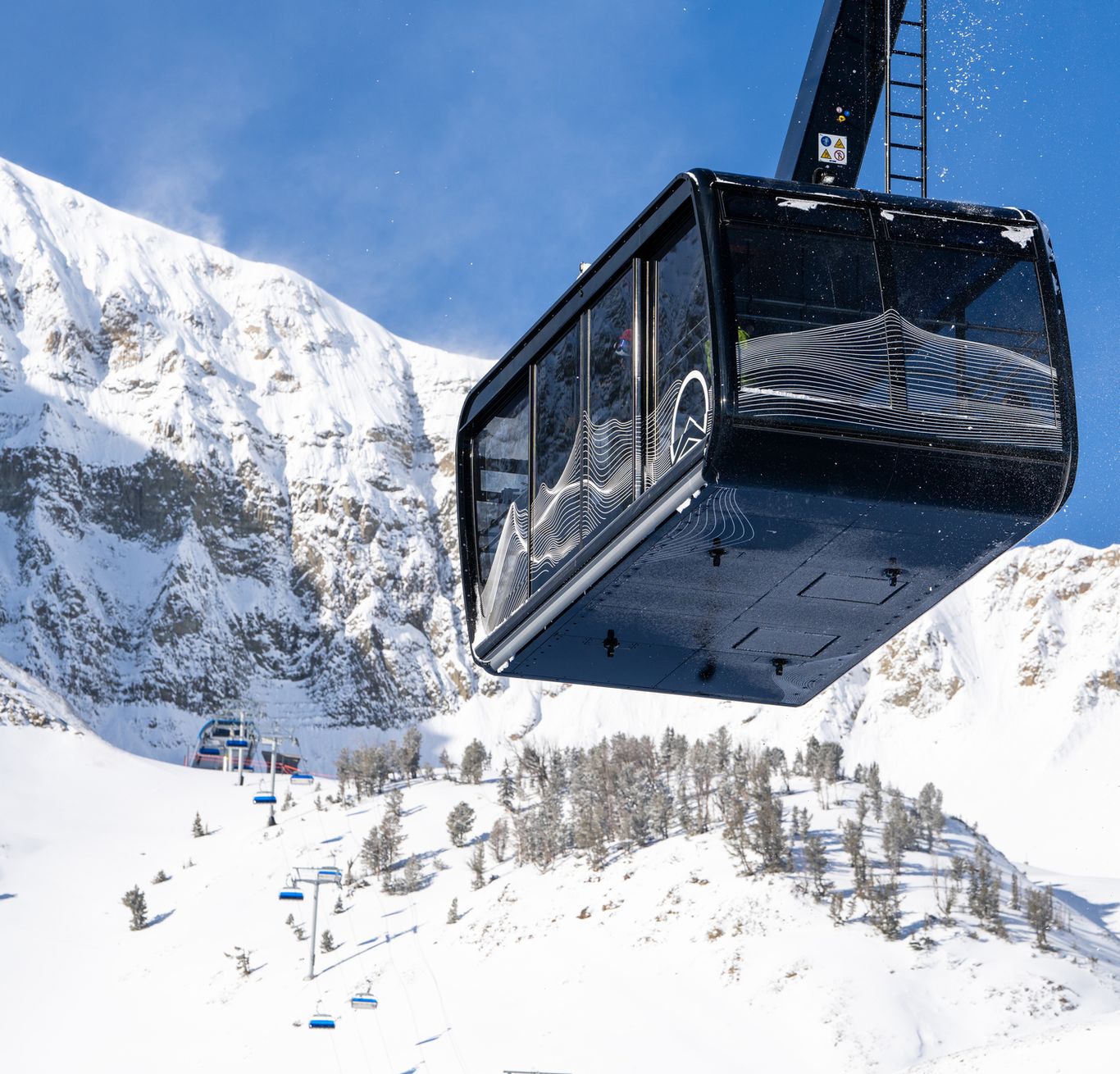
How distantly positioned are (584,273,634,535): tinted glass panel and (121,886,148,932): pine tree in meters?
68.4

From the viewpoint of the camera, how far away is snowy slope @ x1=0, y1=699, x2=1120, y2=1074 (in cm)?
5738

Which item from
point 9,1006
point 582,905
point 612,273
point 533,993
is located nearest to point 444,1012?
point 533,993

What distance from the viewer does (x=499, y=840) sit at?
8262 centimetres

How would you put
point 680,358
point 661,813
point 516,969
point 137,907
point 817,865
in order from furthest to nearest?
point 661,813 → point 137,907 → point 817,865 → point 516,969 → point 680,358

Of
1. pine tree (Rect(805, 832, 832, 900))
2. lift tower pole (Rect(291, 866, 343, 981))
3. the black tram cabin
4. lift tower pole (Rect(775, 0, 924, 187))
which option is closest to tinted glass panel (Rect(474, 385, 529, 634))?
the black tram cabin

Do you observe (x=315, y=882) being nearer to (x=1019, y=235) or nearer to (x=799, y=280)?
(x=1019, y=235)

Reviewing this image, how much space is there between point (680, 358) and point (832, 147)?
11.9 ft

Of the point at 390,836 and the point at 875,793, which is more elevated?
the point at 875,793

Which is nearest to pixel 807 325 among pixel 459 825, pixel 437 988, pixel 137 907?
pixel 437 988

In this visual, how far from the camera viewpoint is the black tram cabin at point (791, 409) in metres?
10.1

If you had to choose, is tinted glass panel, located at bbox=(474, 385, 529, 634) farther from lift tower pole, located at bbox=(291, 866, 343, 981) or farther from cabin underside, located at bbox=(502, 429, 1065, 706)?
lift tower pole, located at bbox=(291, 866, 343, 981)

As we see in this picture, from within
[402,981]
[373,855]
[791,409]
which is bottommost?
[791,409]

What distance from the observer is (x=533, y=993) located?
6247cm

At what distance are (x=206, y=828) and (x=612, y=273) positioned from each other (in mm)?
83222
